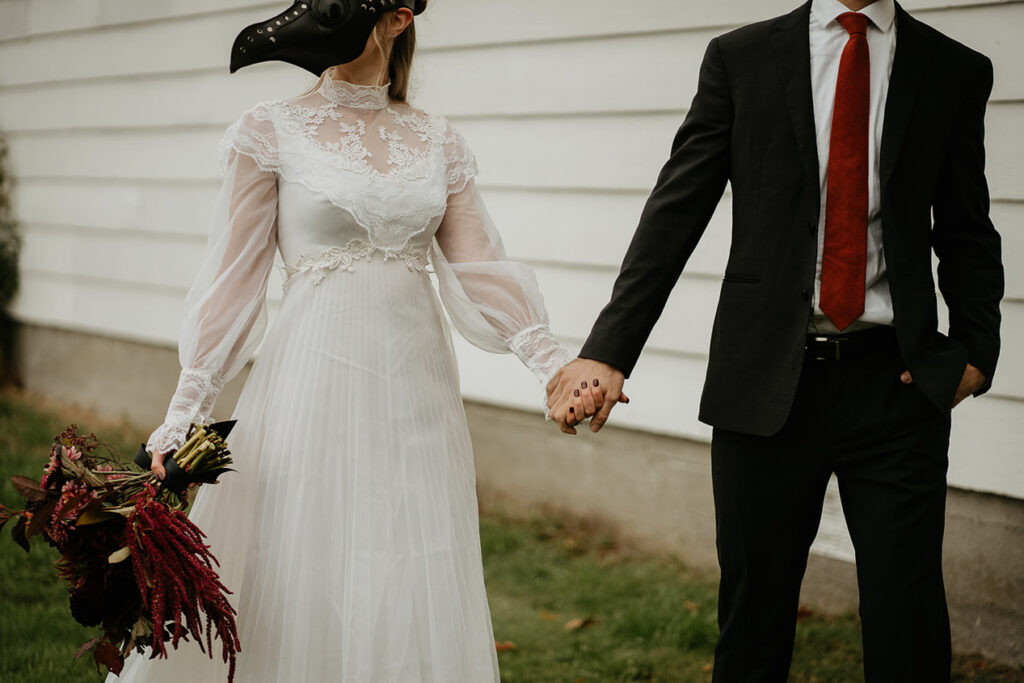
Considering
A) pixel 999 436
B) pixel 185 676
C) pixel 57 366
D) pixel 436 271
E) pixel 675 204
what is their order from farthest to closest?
pixel 57 366, pixel 999 436, pixel 436 271, pixel 185 676, pixel 675 204

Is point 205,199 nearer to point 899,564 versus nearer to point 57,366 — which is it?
point 57,366

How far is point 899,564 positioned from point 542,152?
126 inches

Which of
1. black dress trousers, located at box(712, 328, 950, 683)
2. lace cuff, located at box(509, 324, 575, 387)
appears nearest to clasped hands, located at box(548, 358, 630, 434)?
lace cuff, located at box(509, 324, 575, 387)

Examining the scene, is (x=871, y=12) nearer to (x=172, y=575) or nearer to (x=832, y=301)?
(x=832, y=301)

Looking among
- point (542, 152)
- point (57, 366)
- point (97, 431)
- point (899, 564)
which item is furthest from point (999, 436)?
point (57, 366)

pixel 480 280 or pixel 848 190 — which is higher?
pixel 848 190

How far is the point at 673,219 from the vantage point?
8.73 ft

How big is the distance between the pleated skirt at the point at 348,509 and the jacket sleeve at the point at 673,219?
580mm

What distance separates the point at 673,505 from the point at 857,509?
2.36 m

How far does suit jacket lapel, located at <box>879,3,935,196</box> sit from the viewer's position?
2.48 meters

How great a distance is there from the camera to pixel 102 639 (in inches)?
99.8

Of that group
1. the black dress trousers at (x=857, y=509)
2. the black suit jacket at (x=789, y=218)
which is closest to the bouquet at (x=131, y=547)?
the black suit jacket at (x=789, y=218)

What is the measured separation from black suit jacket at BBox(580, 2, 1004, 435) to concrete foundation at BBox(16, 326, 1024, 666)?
164cm
